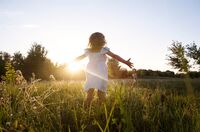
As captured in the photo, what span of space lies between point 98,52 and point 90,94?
0.79m

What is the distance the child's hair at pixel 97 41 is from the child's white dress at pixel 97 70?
0.33ft

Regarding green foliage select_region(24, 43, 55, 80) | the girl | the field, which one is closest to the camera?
the field

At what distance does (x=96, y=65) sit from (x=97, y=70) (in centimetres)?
9

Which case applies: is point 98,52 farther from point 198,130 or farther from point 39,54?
point 39,54

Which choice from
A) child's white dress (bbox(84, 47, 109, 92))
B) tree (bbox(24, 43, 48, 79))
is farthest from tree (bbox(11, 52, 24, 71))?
child's white dress (bbox(84, 47, 109, 92))

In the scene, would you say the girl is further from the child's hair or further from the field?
the field

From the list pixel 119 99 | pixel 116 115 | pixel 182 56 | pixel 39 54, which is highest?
pixel 39 54

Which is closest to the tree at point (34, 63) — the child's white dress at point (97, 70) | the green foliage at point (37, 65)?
the green foliage at point (37, 65)

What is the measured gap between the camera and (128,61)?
181 inches

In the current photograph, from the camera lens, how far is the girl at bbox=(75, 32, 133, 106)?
5828 millimetres

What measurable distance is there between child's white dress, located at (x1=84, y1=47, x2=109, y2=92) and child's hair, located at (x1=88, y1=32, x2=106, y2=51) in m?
0.10

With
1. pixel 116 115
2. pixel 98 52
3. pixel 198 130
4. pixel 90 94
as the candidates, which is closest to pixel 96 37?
pixel 98 52

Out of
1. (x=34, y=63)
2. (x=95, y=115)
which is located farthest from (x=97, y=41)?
(x=34, y=63)

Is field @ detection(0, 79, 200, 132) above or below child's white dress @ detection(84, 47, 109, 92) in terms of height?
below
